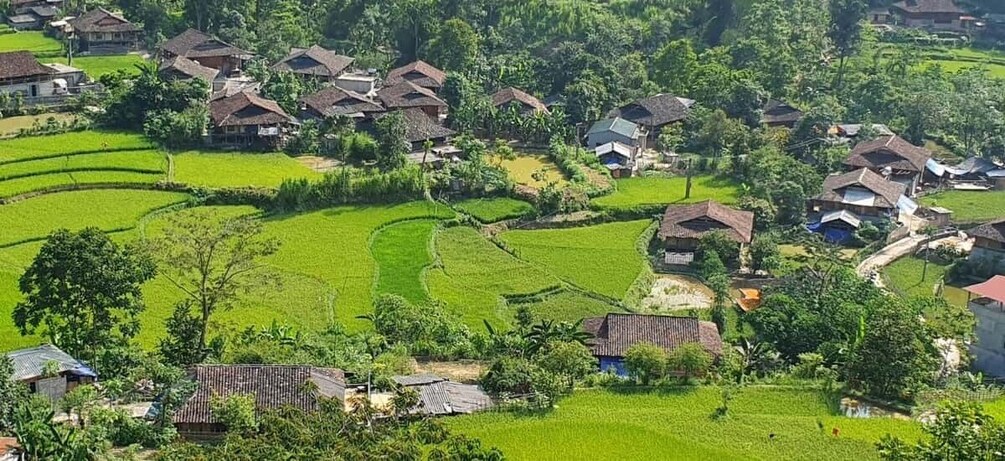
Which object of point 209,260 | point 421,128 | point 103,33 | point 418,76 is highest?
point 103,33

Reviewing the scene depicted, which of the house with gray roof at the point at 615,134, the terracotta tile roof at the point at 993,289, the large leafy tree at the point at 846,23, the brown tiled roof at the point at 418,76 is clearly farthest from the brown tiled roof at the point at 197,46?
the terracotta tile roof at the point at 993,289

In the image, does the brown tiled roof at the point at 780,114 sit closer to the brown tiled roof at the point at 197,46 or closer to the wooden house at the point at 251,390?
the brown tiled roof at the point at 197,46

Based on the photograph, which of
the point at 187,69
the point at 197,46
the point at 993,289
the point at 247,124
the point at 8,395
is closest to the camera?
the point at 8,395

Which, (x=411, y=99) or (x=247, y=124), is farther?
(x=411, y=99)

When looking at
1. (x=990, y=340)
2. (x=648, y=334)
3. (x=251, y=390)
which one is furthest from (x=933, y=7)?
(x=251, y=390)

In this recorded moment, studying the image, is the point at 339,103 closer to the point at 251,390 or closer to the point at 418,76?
the point at 418,76

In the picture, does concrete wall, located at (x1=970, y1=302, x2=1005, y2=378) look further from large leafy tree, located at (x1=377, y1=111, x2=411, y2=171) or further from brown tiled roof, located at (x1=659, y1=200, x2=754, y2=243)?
large leafy tree, located at (x1=377, y1=111, x2=411, y2=171)

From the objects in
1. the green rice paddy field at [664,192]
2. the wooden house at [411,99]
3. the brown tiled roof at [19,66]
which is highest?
the brown tiled roof at [19,66]
